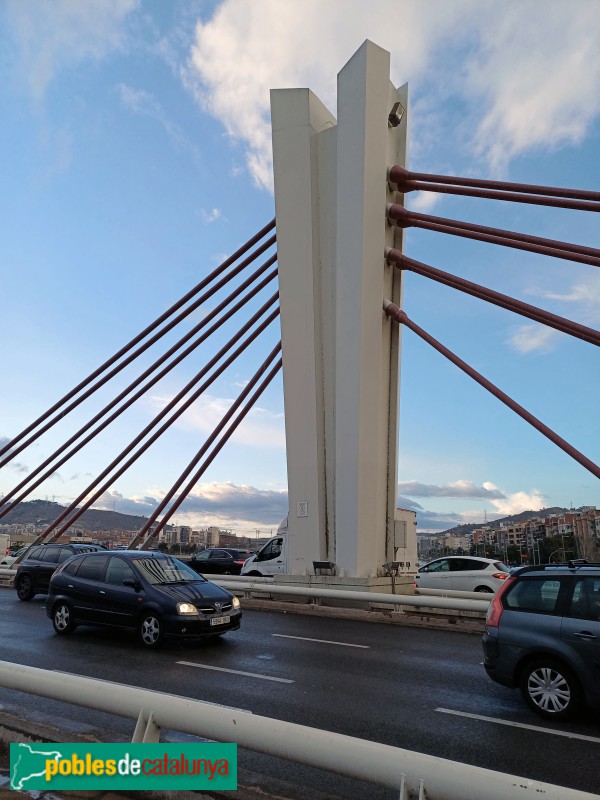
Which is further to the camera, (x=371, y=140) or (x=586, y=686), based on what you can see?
(x=371, y=140)

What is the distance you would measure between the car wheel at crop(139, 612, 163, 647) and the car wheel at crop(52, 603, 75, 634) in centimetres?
179

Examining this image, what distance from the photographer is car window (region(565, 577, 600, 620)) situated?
20.8ft

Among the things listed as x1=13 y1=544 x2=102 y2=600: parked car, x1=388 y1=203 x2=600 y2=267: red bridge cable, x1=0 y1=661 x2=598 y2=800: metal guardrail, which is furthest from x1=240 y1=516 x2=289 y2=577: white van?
x1=0 y1=661 x2=598 y2=800: metal guardrail

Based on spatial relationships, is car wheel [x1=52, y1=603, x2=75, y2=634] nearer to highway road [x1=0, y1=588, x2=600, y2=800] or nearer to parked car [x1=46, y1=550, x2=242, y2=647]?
parked car [x1=46, y1=550, x2=242, y2=647]

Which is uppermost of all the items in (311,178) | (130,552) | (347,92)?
(347,92)

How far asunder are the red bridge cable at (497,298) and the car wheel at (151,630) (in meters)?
9.42

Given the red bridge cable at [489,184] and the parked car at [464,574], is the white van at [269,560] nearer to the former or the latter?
the parked car at [464,574]

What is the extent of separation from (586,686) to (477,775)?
10.8ft

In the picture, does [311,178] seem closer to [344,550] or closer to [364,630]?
[344,550]

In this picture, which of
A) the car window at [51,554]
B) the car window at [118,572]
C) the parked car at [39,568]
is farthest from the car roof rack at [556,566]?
the car window at [51,554]

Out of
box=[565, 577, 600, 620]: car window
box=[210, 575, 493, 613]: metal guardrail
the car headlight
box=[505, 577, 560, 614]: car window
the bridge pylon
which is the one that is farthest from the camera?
the bridge pylon

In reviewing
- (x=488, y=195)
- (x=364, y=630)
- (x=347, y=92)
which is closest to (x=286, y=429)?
(x=364, y=630)

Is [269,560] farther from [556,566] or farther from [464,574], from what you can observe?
[556,566]

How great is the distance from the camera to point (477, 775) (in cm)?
344
